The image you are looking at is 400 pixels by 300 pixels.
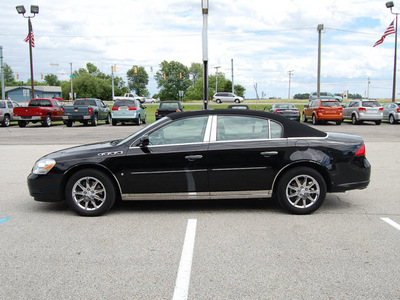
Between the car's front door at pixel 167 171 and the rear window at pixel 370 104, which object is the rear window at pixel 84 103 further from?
the car's front door at pixel 167 171

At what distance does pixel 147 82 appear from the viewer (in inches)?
6038

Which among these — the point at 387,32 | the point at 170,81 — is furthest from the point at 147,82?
the point at 387,32

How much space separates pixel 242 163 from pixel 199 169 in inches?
23.6

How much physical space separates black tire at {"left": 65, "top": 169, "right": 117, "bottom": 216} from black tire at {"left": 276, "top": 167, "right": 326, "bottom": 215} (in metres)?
2.36

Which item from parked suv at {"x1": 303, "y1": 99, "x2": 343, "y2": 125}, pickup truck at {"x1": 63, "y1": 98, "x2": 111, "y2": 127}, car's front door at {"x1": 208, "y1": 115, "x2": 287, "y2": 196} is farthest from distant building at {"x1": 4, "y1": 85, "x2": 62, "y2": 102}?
car's front door at {"x1": 208, "y1": 115, "x2": 287, "y2": 196}

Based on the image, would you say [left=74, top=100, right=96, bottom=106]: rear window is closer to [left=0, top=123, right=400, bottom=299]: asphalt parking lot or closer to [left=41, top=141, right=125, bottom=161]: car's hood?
[left=0, top=123, right=400, bottom=299]: asphalt parking lot

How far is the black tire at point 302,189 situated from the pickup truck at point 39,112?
77.2 feet

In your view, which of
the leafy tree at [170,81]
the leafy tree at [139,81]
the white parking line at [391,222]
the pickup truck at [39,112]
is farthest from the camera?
the leafy tree at [139,81]

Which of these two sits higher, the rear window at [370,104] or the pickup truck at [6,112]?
the rear window at [370,104]

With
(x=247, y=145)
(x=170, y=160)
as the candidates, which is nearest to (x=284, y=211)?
(x=247, y=145)

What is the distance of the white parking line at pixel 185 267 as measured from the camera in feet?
11.0

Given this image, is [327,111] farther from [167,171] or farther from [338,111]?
[167,171]

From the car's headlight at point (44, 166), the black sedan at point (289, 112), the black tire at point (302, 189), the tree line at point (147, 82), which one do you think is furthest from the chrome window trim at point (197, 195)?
the tree line at point (147, 82)

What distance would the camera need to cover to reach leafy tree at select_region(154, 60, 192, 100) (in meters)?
133
